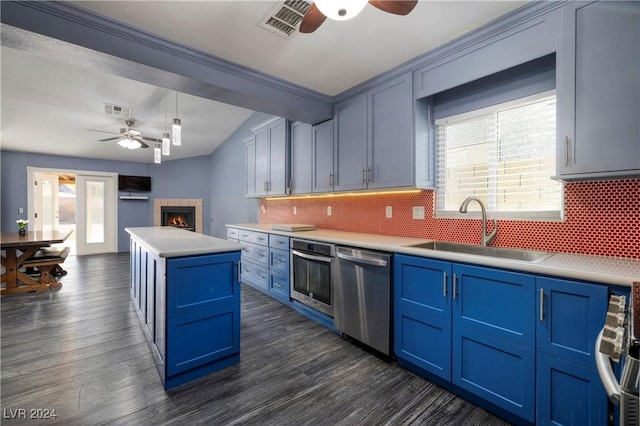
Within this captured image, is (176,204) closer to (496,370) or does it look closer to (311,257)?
(311,257)

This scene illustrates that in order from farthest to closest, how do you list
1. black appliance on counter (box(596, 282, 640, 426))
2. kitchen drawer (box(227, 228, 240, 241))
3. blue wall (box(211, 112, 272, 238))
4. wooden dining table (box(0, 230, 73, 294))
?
blue wall (box(211, 112, 272, 238)) < kitchen drawer (box(227, 228, 240, 241)) < wooden dining table (box(0, 230, 73, 294)) < black appliance on counter (box(596, 282, 640, 426))

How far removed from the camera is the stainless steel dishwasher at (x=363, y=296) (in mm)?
2254

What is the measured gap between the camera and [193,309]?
2020 millimetres

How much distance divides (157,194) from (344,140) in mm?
6592

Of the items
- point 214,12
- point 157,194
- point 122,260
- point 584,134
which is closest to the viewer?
point 584,134

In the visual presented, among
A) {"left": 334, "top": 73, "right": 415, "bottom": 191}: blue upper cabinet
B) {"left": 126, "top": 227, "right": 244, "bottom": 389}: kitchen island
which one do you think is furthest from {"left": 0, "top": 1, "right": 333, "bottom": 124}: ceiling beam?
{"left": 126, "top": 227, "right": 244, "bottom": 389}: kitchen island

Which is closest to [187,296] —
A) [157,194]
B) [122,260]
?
[122,260]

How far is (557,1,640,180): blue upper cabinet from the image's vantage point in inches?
58.1

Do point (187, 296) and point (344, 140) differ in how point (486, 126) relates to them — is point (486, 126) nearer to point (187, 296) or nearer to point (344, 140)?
point (344, 140)

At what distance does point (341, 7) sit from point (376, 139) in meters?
1.70

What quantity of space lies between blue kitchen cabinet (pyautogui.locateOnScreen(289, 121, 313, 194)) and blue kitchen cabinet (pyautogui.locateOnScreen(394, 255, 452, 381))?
2.04 metres

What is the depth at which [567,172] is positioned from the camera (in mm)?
1681

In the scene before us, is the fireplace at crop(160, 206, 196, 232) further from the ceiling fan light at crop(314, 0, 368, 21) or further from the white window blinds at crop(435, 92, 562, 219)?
the ceiling fan light at crop(314, 0, 368, 21)

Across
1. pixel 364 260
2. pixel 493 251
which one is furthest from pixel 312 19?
pixel 493 251
